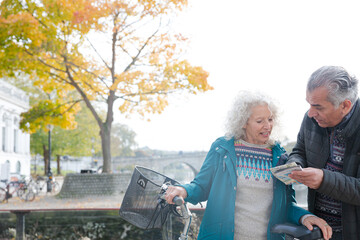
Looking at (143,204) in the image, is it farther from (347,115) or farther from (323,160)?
(347,115)

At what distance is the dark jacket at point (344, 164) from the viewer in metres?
1.87

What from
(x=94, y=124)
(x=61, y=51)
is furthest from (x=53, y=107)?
(x=94, y=124)

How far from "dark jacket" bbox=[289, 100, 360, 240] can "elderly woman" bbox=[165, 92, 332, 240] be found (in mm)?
151

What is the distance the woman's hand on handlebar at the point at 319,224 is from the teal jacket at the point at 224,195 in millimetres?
91

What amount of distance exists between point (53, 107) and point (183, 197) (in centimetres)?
1423

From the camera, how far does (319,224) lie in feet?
6.60

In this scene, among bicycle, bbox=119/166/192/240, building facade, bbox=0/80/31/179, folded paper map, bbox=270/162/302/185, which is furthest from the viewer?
building facade, bbox=0/80/31/179

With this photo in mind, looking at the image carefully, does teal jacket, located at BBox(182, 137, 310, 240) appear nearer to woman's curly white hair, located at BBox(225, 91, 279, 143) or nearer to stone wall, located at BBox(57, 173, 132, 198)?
woman's curly white hair, located at BBox(225, 91, 279, 143)

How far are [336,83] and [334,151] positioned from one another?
1.24 feet

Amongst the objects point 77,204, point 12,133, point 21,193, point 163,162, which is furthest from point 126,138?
point 77,204

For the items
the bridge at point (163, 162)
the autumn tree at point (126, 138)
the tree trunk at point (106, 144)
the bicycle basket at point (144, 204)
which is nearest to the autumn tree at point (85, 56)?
the tree trunk at point (106, 144)

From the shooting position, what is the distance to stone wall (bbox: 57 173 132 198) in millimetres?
14336

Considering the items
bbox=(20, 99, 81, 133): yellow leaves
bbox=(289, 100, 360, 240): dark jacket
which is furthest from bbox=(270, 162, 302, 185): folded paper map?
bbox=(20, 99, 81, 133): yellow leaves

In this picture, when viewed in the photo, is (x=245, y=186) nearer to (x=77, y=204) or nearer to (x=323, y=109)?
(x=323, y=109)
